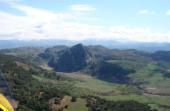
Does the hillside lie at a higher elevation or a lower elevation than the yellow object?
lower

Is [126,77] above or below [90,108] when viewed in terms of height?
below

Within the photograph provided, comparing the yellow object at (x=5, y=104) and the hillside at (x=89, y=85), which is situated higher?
the yellow object at (x=5, y=104)

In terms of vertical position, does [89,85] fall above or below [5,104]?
below

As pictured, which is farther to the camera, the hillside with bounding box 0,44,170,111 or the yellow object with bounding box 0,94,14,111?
the hillside with bounding box 0,44,170,111

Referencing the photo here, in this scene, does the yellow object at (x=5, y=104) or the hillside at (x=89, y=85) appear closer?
the yellow object at (x=5, y=104)

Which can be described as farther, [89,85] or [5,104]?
[89,85]

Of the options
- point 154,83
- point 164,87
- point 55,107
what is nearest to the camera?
point 55,107

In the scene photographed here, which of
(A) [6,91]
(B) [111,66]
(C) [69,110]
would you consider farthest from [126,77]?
(A) [6,91]

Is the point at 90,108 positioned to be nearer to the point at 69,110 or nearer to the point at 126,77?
the point at 69,110
